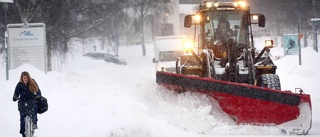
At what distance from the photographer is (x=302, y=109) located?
7461 mm

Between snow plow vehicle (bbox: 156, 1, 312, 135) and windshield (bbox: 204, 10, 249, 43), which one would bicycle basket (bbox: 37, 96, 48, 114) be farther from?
windshield (bbox: 204, 10, 249, 43)

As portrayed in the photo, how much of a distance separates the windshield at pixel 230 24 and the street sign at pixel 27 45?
955cm

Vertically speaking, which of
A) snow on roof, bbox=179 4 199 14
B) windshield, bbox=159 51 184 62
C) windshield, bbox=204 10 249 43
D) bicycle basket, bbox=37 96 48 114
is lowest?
bicycle basket, bbox=37 96 48 114

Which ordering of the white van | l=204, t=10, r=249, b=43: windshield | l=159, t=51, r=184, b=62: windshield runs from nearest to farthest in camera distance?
1. l=204, t=10, r=249, b=43: windshield
2. the white van
3. l=159, t=51, r=184, b=62: windshield

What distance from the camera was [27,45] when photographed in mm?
17609

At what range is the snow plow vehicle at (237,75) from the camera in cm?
754

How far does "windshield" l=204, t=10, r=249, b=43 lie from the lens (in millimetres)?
10203

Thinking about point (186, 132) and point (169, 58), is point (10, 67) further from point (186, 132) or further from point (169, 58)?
point (186, 132)

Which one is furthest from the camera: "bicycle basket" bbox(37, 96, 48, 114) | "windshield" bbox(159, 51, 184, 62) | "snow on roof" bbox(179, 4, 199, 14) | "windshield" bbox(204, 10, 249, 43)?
"snow on roof" bbox(179, 4, 199, 14)

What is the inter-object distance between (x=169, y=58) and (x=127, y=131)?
42.7ft

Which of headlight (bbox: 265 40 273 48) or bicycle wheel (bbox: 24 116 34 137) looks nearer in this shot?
bicycle wheel (bbox: 24 116 34 137)

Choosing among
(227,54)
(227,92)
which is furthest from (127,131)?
(227,54)

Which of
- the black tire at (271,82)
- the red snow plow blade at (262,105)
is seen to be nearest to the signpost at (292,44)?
the black tire at (271,82)

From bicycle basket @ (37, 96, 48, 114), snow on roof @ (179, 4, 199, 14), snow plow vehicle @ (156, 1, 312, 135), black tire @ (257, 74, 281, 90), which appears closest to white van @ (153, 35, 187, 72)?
snow plow vehicle @ (156, 1, 312, 135)
